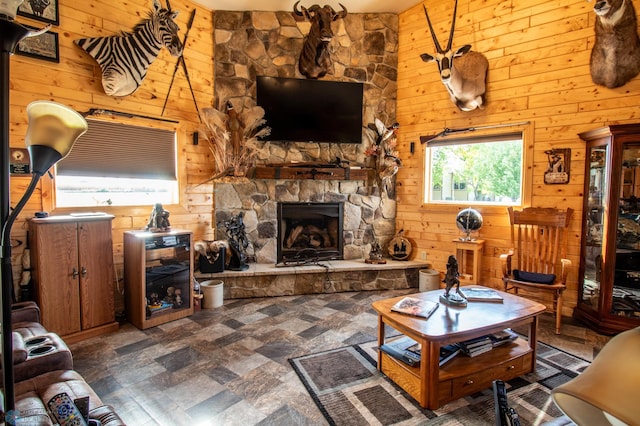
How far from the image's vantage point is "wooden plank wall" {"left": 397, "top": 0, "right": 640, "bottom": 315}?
3.34 metres

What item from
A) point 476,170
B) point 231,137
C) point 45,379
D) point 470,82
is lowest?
point 45,379

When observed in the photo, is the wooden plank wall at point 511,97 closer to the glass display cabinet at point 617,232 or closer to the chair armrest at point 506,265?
the glass display cabinet at point 617,232

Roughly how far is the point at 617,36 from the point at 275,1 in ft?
11.6

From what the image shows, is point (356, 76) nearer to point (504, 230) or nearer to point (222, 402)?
point (504, 230)

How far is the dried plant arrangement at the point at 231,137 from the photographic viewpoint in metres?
3.81

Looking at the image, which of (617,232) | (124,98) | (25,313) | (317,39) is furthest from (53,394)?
(617,232)

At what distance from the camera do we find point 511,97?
376 centimetres

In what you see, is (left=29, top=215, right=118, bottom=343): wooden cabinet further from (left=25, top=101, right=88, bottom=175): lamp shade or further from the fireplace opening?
(left=25, top=101, right=88, bottom=175): lamp shade

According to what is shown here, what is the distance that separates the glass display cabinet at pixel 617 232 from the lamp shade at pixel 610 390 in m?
2.89

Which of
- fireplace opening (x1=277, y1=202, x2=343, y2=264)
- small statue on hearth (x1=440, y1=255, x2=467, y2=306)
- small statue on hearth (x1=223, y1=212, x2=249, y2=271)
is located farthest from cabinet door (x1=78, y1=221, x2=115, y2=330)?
small statue on hearth (x1=440, y1=255, x2=467, y2=306)

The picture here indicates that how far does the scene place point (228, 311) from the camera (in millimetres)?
3492

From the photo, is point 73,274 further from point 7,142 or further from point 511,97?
point 511,97

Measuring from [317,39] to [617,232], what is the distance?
3.64 m

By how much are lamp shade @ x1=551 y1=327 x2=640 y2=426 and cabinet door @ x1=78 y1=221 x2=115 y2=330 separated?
3227 millimetres
